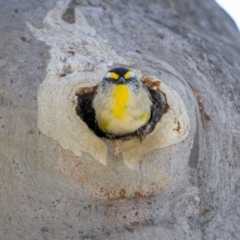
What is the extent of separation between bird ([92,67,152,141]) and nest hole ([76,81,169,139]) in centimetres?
3

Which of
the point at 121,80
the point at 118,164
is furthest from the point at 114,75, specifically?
the point at 118,164

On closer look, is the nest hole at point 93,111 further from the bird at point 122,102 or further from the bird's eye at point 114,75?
the bird's eye at point 114,75

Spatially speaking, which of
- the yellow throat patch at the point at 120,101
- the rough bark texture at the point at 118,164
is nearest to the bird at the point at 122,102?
the yellow throat patch at the point at 120,101

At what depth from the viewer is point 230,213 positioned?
9.29 feet

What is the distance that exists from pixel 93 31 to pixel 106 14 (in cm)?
21

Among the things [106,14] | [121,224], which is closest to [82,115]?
[121,224]

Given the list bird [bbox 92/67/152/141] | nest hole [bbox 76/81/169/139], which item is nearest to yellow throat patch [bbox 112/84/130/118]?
bird [bbox 92/67/152/141]

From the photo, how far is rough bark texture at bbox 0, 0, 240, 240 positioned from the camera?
8.77ft

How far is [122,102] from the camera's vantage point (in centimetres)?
A: 286

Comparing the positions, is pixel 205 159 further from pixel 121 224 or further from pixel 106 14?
pixel 106 14

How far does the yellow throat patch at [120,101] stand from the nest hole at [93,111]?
Result: 0.34 feet

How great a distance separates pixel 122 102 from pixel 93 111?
16 cm

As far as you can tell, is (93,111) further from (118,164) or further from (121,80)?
(118,164)

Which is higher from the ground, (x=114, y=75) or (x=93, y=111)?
(x=114, y=75)
